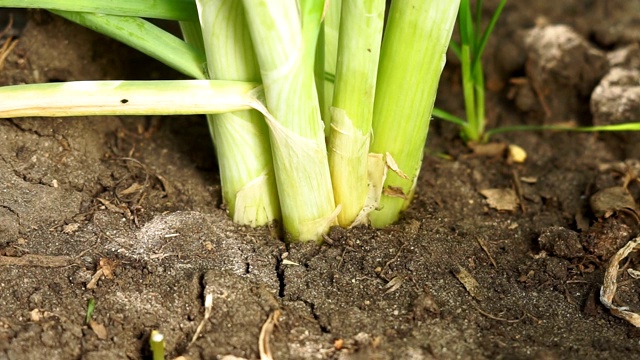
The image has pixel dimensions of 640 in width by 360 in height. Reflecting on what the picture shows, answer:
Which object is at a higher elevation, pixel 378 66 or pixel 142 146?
pixel 378 66

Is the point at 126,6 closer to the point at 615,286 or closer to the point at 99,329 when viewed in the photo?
the point at 99,329

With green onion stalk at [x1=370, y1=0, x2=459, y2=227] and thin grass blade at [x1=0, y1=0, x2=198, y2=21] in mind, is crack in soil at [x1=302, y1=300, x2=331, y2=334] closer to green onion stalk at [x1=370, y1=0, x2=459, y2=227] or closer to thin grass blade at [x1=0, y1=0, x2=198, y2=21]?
green onion stalk at [x1=370, y1=0, x2=459, y2=227]

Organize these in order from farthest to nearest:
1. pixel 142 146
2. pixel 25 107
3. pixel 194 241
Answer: pixel 142 146, pixel 194 241, pixel 25 107

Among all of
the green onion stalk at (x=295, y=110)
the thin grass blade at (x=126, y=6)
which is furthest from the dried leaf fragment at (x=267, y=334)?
the thin grass blade at (x=126, y=6)

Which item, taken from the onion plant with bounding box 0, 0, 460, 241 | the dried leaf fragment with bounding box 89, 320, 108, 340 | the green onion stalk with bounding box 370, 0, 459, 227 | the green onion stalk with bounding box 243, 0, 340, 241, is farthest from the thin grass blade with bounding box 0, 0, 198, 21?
the dried leaf fragment with bounding box 89, 320, 108, 340

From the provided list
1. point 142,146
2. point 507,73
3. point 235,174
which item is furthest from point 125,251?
point 507,73

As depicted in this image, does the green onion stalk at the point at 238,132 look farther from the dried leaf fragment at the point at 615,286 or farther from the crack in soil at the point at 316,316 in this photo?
the dried leaf fragment at the point at 615,286

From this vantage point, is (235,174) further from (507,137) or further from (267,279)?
(507,137)
